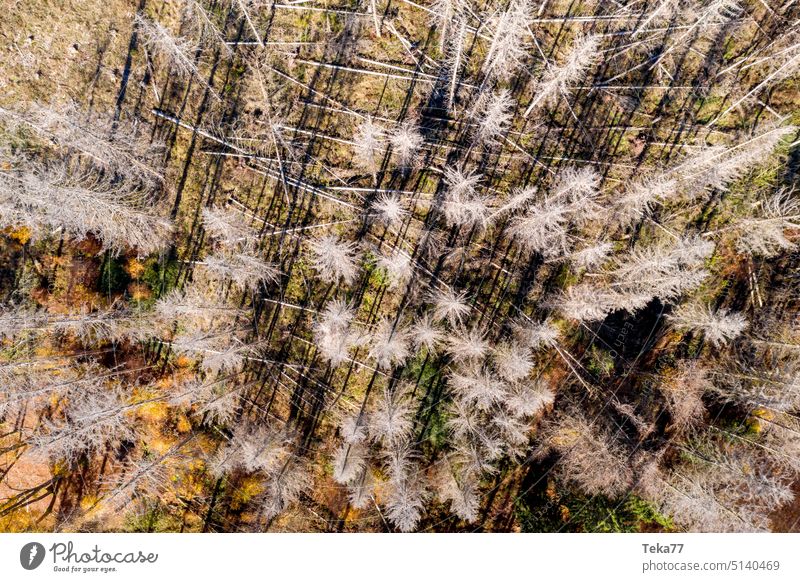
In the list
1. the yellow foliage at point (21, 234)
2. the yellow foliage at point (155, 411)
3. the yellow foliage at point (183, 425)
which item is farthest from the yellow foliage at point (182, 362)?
the yellow foliage at point (21, 234)

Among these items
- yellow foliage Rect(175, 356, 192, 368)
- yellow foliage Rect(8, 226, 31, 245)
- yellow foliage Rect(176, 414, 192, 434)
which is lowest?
yellow foliage Rect(176, 414, 192, 434)

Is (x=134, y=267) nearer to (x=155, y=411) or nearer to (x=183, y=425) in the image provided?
(x=155, y=411)

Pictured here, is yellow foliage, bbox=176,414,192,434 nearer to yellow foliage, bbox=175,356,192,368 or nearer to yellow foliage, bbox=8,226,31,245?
yellow foliage, bbox=175,356,192,368

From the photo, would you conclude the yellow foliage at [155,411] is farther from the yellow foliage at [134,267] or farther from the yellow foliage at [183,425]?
the yellow foliage at [134,267]

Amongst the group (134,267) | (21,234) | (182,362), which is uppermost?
(134,267)

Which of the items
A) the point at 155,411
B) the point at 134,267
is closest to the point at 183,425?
the point at 155,411

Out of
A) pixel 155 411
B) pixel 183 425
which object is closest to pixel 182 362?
pixel 155 411

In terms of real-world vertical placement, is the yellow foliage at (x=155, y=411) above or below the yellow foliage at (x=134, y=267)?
below

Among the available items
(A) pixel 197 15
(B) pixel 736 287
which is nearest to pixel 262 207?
(A) pixel 197 15

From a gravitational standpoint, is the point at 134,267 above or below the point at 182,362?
above

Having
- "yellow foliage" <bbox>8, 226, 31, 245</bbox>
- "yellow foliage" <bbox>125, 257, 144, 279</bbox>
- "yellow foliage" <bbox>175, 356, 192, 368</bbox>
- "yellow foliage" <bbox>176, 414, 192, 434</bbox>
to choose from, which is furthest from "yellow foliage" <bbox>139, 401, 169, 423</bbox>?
"yellow foliage" <bbox>8, 226, 31, 245</bbox>

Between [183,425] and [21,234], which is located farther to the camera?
[183,425]
